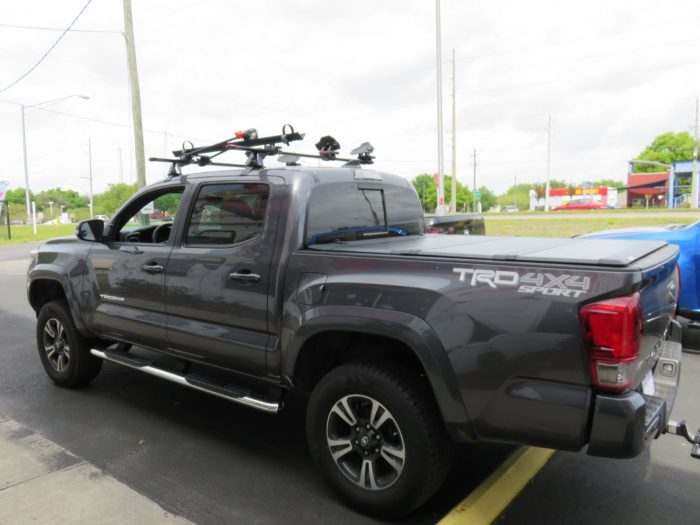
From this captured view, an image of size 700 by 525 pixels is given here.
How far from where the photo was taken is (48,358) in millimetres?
5129

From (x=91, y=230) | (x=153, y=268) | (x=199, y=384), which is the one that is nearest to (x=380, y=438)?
(x=199, y=384)

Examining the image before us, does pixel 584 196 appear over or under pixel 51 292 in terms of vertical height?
over

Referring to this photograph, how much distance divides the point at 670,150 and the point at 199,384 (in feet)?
321

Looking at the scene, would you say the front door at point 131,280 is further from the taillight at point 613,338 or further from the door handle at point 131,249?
the taillight at point 613,338

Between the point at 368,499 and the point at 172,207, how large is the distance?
2.68 metres

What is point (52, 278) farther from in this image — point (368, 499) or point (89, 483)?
point (368, 499)

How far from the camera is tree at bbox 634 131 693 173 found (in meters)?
82.6

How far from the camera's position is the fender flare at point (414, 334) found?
8.39ft

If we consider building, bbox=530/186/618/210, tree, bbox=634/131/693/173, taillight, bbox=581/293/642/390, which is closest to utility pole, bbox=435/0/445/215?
taillight, bbox=581/293/642/390

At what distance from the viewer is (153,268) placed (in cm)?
396

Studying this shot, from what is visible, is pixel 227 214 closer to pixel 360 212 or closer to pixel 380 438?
pixel 360 212

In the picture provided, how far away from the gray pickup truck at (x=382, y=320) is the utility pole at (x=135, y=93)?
9.91m

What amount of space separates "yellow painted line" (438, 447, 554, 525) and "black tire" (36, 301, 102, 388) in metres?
3.52

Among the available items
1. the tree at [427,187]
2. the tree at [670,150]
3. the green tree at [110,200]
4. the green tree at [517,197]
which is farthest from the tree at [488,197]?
the green tree at [110,200]
